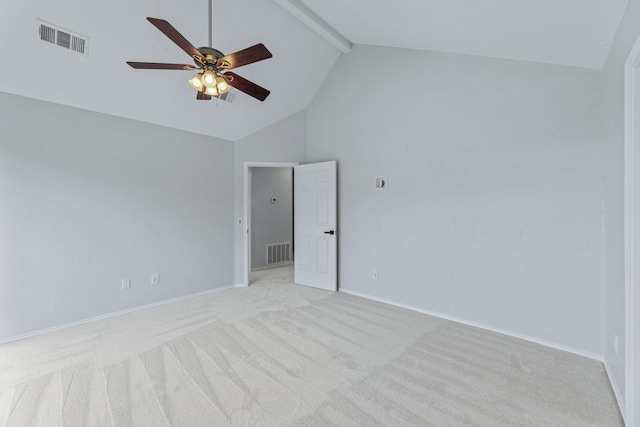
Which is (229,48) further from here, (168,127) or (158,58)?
(168,127)

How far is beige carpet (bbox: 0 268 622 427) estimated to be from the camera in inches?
68.2

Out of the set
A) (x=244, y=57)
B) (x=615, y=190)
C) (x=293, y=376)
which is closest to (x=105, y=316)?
(x=293, y=376)

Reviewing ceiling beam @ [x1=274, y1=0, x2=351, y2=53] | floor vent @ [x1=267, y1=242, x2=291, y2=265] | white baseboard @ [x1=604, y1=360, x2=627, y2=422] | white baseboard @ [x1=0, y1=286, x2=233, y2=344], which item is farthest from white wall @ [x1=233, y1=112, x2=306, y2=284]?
white baseboard @ [x1=604, y1=360, x2=627, y2=422]

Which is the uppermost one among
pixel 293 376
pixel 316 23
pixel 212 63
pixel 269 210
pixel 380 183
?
pixel 316 23

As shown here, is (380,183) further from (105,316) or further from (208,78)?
(105,316)

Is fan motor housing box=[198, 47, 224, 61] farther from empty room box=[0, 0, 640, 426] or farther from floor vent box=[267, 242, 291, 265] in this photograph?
floor vent box=[267, 242, 291, 265]

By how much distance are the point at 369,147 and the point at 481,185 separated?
1.56 meters

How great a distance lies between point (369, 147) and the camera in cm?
396

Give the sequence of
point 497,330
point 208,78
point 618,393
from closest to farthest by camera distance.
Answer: point 618,393 → point 208,78 → point 497,330

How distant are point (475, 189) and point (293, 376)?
2582 millimetres

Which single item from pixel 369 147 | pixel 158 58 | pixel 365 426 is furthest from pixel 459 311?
pixel 158 58

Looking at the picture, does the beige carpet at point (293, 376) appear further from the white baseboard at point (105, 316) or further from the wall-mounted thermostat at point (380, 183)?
the wall-mounted thermostat at point (380, 183)

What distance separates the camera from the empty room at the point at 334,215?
1879 millimetres

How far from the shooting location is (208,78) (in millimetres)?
2143
